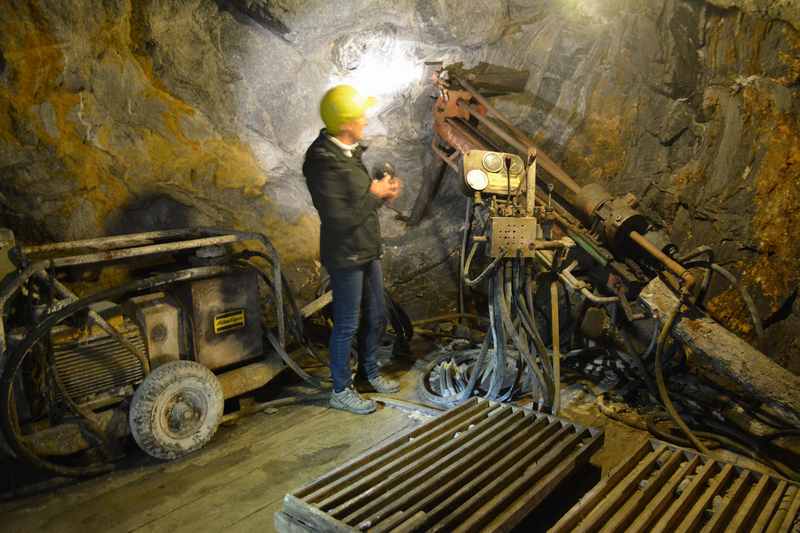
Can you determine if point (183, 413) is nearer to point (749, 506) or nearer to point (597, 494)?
point (597, 494)

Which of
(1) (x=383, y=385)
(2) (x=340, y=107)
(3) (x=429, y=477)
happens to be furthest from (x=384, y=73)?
(3) (x=429, y=477)

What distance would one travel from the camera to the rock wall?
4.30 m

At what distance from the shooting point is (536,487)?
248 centimetres

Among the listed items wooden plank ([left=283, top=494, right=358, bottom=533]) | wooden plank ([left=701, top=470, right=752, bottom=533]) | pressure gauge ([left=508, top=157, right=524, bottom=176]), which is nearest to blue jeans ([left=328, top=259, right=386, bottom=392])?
pressure gauge ([left=508, top=157, right=524, bottom=176])

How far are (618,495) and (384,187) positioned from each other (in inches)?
95.2

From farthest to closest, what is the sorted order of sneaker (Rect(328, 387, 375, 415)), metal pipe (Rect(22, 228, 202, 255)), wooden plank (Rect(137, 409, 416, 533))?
sneaker (Rect(328, 387, 375, 415)) → metal pipe (Rect(22, 228, 202, 255)) → wooden plank (Rect(137, 409, 416, 533))

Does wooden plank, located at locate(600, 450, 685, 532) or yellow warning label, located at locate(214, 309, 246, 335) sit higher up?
yellow warning label, located at locate(214, 309, 246, 335)

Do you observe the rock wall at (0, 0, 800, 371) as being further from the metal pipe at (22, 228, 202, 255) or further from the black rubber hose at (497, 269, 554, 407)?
the black rubber hose at (497, 269, 554, 407)

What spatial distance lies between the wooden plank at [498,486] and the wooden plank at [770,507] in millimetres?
881

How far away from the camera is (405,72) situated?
589 cm

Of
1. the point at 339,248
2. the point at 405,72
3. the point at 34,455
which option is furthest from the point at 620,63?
the point at 34,455

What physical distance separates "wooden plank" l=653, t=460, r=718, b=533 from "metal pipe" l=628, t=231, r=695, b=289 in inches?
57.4

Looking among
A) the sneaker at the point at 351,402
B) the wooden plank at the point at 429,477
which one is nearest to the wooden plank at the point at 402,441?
the wooden plank at the point at 429,477

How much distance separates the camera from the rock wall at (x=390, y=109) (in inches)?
169
